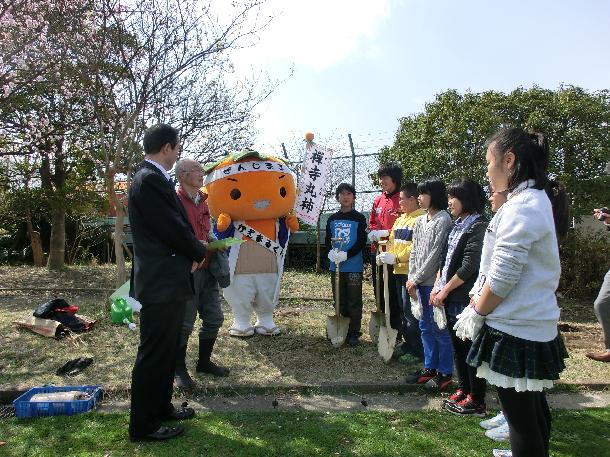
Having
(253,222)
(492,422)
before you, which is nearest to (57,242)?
(253,222)

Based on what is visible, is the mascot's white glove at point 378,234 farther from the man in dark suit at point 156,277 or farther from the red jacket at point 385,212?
the man in dark suit at point 156,277

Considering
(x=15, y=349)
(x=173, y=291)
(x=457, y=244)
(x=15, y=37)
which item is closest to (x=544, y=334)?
(x=457, y=244)

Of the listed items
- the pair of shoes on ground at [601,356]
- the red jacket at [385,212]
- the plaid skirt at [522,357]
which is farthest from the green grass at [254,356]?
the plaid skirt at [522,357]

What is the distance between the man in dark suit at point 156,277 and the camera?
→ 3027 mm

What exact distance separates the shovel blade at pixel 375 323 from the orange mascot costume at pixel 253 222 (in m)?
1.09

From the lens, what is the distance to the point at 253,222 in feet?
18.0

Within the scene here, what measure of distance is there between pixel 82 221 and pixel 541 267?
13.8m

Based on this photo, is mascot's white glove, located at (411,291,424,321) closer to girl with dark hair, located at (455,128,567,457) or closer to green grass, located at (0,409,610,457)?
green grass, located at (0,409,610,457)

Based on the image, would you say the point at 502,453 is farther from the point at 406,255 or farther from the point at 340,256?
the point at 340,256

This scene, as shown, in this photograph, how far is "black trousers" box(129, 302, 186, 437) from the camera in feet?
10.1

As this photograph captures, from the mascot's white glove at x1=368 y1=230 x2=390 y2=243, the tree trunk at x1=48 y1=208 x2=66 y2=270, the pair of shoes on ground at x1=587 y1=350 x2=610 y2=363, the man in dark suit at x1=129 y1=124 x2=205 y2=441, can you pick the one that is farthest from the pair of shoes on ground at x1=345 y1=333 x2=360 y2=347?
the tree trunk at x1=48 y1=208 x2=66 y2=270

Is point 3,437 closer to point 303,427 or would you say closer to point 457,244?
point 303,427

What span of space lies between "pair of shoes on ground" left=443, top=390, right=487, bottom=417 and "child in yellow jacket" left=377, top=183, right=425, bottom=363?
1000 millimetres

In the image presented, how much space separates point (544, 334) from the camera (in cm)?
217
